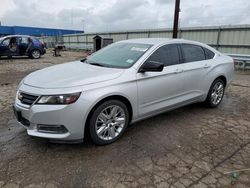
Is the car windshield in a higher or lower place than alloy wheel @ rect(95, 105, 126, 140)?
higher

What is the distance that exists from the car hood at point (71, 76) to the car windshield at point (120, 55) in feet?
0.81

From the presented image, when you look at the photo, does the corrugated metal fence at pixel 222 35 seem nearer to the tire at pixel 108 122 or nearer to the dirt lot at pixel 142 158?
the dirt lot at pixel 142 158

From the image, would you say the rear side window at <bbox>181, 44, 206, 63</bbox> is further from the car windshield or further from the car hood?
the car hood

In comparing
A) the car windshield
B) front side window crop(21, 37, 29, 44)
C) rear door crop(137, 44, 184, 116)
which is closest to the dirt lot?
rear door crop(137, 44, 184, 116)

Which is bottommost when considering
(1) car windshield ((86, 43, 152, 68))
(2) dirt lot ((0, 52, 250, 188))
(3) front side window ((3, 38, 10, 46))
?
(2) dirt lot ((0, 52, 250, 188))

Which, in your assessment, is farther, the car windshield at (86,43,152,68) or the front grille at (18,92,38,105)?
the car windshield at (86,43,152,68)

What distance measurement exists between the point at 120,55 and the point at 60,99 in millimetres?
1528

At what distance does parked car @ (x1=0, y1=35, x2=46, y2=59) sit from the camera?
535 inches

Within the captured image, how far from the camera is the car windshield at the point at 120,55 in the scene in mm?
3556

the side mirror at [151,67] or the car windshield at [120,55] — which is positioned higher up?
the car windshield at [120,55]

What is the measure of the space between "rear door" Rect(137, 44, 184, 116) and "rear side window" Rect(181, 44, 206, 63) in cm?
21

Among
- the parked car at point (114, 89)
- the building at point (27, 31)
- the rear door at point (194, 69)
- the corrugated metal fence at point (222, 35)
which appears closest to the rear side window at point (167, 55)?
the parked car at point (114, 89)

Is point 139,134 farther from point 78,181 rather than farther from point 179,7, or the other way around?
point 179,7

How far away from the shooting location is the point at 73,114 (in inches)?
109
